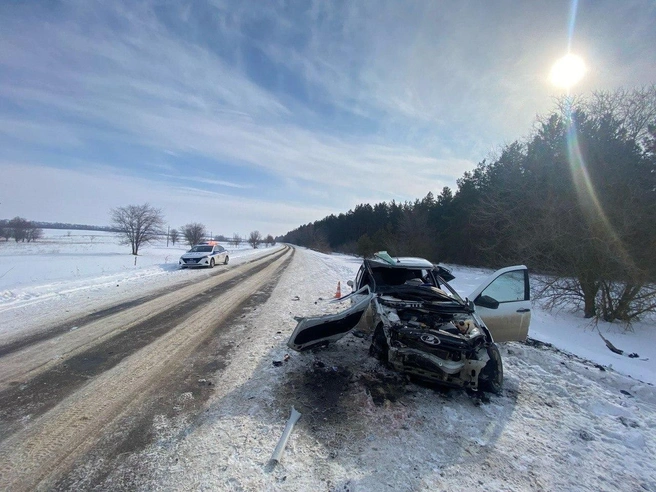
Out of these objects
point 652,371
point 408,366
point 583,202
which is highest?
point 583,202

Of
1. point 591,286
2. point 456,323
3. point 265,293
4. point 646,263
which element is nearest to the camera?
point 456,323

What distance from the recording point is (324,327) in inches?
187

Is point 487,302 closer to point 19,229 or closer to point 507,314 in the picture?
point 507,314

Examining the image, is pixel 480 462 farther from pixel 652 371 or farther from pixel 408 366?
pixel 652 371

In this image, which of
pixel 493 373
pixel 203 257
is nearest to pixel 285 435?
pixel 493 373

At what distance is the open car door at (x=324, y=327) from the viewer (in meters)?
4.56

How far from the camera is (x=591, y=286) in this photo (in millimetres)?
8250

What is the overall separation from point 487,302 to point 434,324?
142cm

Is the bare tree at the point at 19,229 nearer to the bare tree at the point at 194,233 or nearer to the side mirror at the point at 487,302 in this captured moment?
the bare tree at the point at 194,233

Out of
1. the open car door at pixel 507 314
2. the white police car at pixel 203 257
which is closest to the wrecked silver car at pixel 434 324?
the open car door at pixel 507 314

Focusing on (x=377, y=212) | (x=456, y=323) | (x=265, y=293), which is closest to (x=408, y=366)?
(x=456, y=323)

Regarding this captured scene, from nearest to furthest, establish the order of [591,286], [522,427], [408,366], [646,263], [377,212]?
[522,427] < [408,366] < [646,263] < [591,286] < [377,212]

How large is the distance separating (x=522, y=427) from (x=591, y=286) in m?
7.20

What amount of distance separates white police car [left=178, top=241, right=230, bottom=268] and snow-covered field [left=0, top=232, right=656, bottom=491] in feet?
41.2
